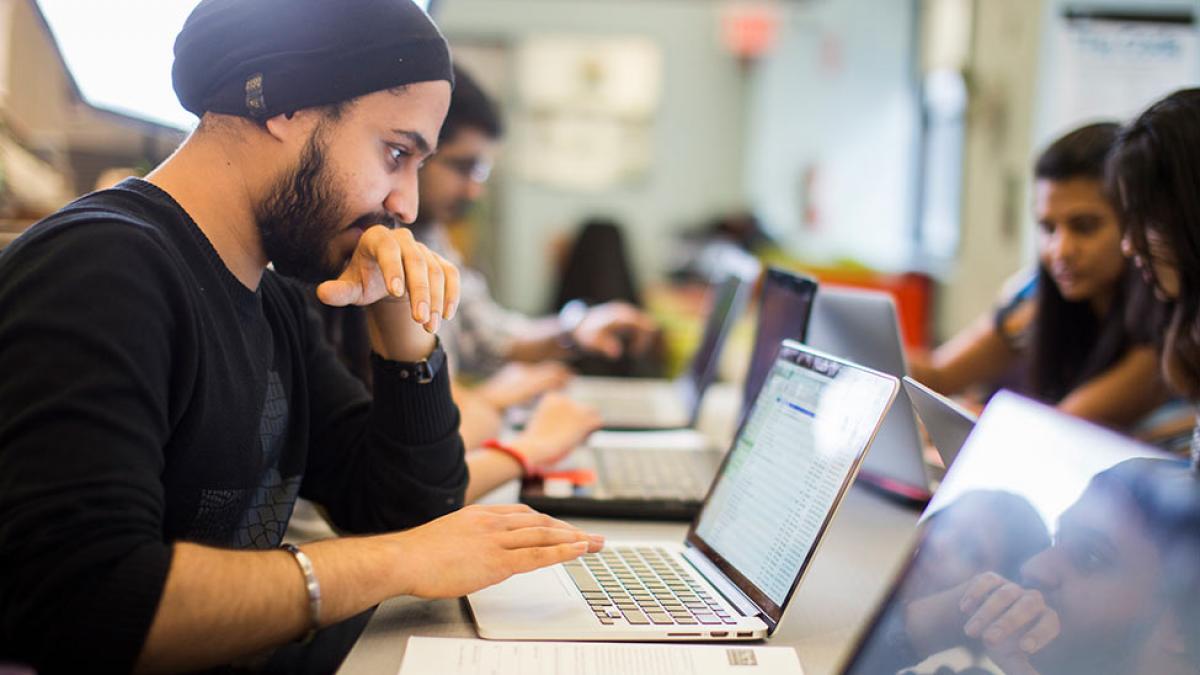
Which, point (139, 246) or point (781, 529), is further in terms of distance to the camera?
point (781, 529)

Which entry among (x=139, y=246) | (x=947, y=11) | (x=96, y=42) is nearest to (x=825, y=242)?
(x=947, y=11)

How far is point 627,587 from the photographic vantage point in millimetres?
1006

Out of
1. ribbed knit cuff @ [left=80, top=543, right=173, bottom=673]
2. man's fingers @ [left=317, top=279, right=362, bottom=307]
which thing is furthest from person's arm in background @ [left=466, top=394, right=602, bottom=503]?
ribbed knit cuff @ [left=80, top=543, right=173, bottom=673]

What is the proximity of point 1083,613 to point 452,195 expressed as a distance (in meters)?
1.85

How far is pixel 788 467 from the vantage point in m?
1.03

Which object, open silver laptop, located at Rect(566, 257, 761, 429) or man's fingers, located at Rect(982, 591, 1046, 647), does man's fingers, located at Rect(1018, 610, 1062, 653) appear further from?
open silver laptop, located at Rect(566, 257, 761, 429)

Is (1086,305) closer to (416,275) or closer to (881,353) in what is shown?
(881,353)

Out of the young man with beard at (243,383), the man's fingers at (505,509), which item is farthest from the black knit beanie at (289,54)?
the man's fingers at (505,509)

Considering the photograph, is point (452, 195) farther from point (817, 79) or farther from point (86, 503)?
point (817, 79)

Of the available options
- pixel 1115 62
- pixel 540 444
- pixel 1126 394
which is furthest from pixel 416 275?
pixel 1115 62

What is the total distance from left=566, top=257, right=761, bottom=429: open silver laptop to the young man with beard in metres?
0.79

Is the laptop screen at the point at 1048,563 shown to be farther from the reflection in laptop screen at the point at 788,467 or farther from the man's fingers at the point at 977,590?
the reflection in laptop screen at the point at 788,467

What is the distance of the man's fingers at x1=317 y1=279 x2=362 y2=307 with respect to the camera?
1.02 meters

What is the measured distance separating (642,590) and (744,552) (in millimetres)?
111
